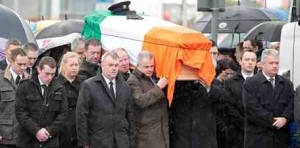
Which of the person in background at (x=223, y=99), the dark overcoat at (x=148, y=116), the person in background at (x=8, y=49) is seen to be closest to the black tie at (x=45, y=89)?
the dark overcoat at (x=148, y=116)

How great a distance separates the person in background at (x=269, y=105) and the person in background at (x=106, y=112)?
1545 mm

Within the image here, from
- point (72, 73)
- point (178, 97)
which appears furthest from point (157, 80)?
point (72, 73)

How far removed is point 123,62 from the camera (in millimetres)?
10414

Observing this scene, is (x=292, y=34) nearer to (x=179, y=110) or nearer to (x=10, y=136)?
(x=179, y=110)

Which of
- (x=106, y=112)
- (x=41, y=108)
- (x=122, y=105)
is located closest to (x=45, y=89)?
(x=41, y=108)

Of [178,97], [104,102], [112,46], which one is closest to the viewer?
[104,102]

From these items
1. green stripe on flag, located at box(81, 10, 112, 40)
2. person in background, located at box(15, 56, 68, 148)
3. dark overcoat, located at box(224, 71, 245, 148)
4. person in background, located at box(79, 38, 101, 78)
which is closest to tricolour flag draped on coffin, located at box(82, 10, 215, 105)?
person in background, located at box(79, 38, 101, 78)

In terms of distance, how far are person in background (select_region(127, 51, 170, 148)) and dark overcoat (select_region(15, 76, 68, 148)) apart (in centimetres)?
91

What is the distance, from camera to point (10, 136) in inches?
392

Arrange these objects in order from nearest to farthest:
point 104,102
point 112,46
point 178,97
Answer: point 104,102, point 178,97, point 112,46

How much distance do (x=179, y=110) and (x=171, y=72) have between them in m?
0.68

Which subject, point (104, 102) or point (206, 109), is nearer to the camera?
point (104, 102)

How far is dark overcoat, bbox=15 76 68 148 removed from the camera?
955 cm

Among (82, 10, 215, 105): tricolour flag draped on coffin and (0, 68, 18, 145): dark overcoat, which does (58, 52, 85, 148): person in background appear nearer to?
(0, 68, 18, 145): dark overcoat
